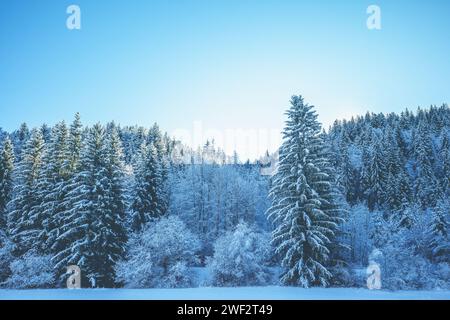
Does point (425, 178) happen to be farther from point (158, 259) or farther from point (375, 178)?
point (158, 259)

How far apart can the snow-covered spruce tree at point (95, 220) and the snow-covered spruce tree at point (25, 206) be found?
11.3 ft

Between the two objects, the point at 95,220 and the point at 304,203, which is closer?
the point at 304,203

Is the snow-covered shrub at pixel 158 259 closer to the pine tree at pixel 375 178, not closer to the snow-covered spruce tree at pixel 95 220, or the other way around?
the snow-covered spruce tree at pixel 95 220

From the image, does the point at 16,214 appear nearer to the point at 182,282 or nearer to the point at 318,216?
the point at 182,282

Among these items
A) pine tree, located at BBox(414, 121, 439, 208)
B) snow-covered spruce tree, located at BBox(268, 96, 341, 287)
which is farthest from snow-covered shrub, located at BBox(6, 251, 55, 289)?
pine tree, located at BBox(414, 121, 439, 208)

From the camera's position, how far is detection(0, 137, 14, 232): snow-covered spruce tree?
3978cm

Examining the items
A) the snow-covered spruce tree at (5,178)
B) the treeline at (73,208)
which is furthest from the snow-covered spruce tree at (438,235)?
the snow-covered spruce tree at (5,178)

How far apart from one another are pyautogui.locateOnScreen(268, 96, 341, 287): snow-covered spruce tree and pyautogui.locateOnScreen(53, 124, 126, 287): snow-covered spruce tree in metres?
15.3

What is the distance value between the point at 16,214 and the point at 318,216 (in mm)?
29028

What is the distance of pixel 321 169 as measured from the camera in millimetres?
29703

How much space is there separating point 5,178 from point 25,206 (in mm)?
7720

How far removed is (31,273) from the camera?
30.5 metres

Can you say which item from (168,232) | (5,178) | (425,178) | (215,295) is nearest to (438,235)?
(425,178)

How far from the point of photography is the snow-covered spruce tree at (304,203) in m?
27.2
